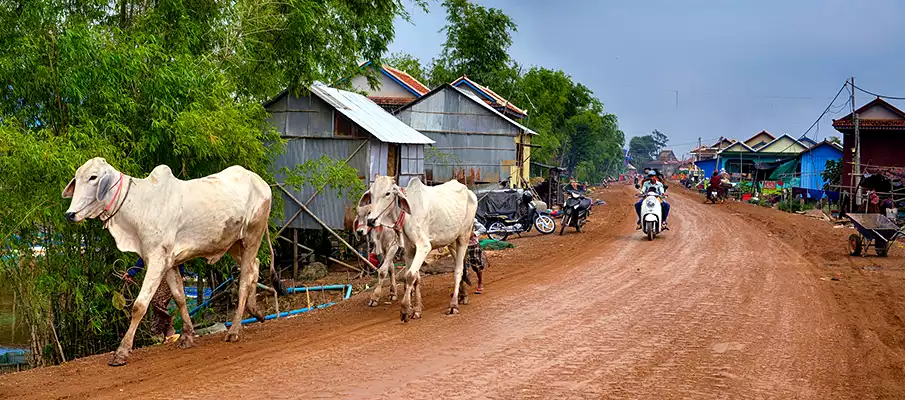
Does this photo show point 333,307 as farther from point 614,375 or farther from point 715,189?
point 715,189

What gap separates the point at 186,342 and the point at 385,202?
2.79m

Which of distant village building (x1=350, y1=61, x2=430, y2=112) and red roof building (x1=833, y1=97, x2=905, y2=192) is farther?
distant village building (x1=350, y1=61, x2=430, y2=112)

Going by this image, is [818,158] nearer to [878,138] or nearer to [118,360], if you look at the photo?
[878,138]

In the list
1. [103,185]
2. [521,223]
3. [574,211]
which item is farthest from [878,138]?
[103,185]

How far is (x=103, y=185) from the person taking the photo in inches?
305

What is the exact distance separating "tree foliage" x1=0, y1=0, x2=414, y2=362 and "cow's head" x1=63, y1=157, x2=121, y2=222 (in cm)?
167

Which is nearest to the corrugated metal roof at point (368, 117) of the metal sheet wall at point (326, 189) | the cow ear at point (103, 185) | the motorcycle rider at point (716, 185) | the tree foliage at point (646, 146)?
the metal sheet wall at point (326, 189)

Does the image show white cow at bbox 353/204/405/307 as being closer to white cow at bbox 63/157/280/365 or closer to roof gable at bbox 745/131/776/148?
white cow at bbox 63/157/280/365

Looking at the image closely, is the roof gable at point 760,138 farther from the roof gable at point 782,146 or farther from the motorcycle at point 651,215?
the motorcycle at point 651,215

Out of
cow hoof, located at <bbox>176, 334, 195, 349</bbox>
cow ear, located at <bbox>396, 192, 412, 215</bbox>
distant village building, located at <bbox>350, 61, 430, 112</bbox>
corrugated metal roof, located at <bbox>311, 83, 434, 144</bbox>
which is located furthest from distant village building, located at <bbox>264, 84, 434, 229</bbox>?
distant village building, located at <bbox>350, 61, 430, 112</bbox>

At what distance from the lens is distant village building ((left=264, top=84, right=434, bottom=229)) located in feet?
59.6

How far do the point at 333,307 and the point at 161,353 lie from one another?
11.6ft

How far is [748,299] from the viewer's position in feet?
37.5

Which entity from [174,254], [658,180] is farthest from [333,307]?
[658,180]
